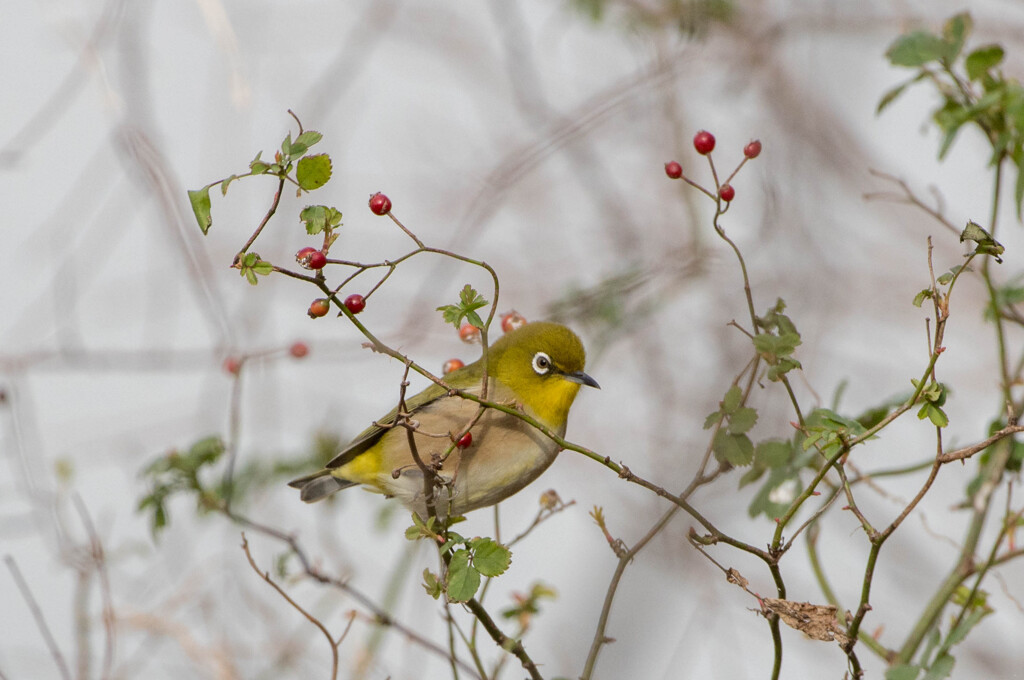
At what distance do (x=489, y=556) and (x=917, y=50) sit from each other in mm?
1855

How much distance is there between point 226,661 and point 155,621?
1.61ft

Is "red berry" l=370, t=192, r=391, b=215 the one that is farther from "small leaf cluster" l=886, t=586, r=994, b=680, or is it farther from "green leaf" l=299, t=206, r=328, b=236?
"small leaf cluster" l=886, t=586, r=994, b=680

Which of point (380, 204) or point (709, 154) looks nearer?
point (380, 204)

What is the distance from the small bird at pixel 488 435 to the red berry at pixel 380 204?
135cm

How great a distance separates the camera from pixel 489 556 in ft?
7.14

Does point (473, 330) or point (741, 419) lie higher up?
point (473, 330)

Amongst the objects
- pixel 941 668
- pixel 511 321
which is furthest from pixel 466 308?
pixel 941 668

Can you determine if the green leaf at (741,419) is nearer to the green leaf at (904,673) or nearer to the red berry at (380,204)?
the green leaf at (904,673)

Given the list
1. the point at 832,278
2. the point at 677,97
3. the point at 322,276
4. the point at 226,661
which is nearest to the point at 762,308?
the point at 832,278

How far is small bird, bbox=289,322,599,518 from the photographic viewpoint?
3670 mm

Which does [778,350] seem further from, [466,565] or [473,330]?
[473,330]

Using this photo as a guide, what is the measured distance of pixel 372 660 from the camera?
3816 millimetres

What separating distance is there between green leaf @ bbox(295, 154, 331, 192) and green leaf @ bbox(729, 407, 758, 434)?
1226 mm

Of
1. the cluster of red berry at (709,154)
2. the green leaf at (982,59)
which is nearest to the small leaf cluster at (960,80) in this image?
the green leaf at (982,59)
